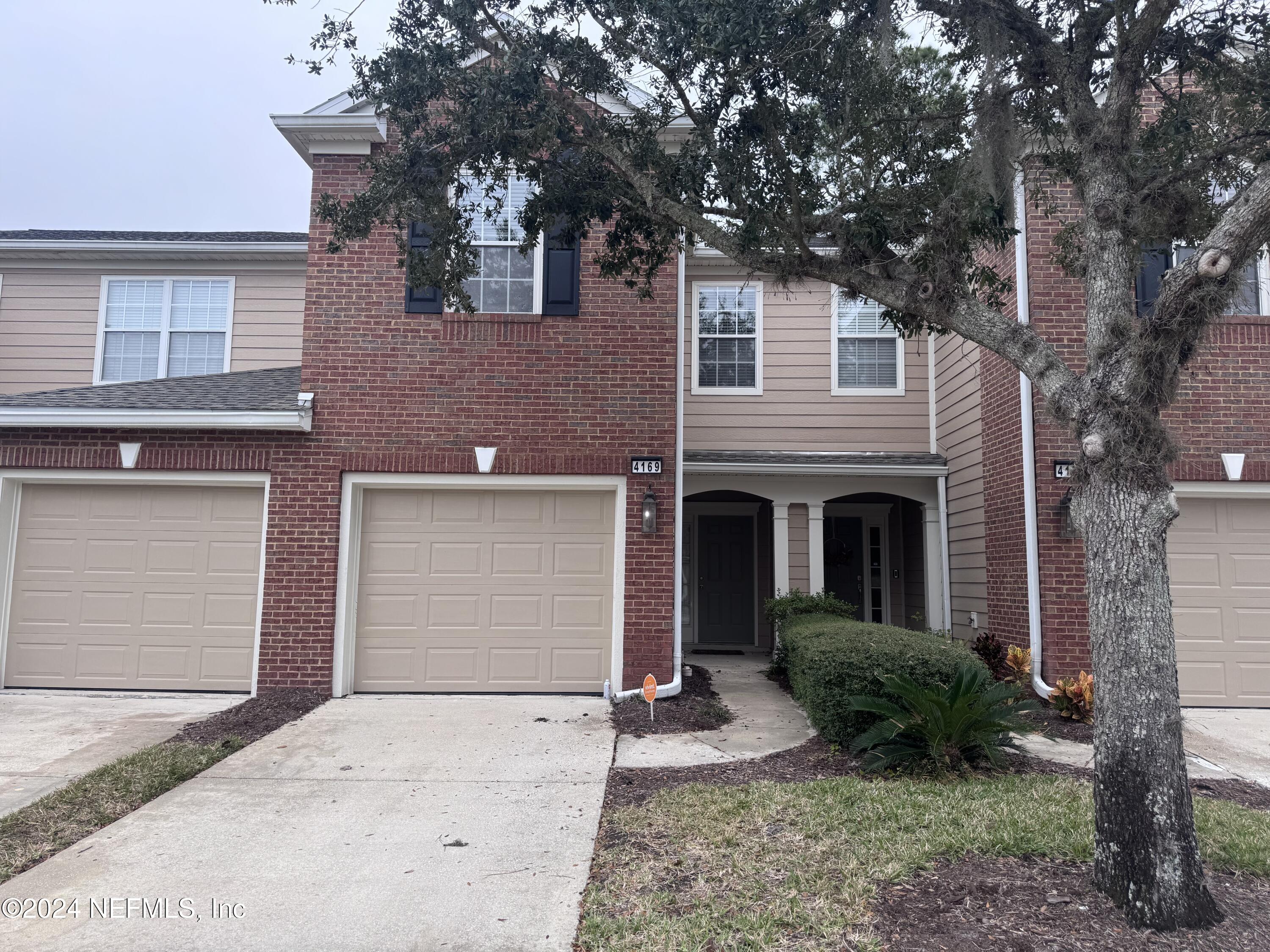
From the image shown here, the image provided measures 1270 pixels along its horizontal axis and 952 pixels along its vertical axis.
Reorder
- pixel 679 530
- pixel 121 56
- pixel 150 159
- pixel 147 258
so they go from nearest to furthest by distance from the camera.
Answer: pixel 679 530 → pixel 147 258 → pixel 121 56 → pixel 150 159

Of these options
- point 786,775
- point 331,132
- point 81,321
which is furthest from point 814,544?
point 81,321

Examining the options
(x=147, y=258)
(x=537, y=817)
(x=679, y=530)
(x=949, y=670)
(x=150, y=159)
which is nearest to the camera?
(x=537, y=817)

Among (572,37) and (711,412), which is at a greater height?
(572,37)

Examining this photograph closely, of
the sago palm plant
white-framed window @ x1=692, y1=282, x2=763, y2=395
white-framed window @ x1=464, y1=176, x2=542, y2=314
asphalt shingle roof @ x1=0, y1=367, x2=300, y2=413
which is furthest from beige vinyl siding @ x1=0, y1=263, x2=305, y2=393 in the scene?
the sago palm plant

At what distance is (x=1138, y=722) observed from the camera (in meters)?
3.56

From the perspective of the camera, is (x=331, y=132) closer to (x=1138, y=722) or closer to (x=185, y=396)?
(x=185, y=396)

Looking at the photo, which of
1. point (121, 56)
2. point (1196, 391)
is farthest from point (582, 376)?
point (121, 56)

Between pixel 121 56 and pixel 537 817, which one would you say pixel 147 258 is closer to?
pixel 537 817

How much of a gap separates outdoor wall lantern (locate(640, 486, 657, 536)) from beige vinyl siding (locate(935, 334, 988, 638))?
4.08 metres

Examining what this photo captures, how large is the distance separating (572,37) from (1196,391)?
674cm

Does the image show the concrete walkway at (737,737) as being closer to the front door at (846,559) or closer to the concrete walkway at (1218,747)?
the concrete walkway at (1218,747)

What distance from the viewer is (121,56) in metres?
29.3

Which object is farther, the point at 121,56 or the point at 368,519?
the point at 121,56

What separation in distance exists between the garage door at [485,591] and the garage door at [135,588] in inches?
48.2
